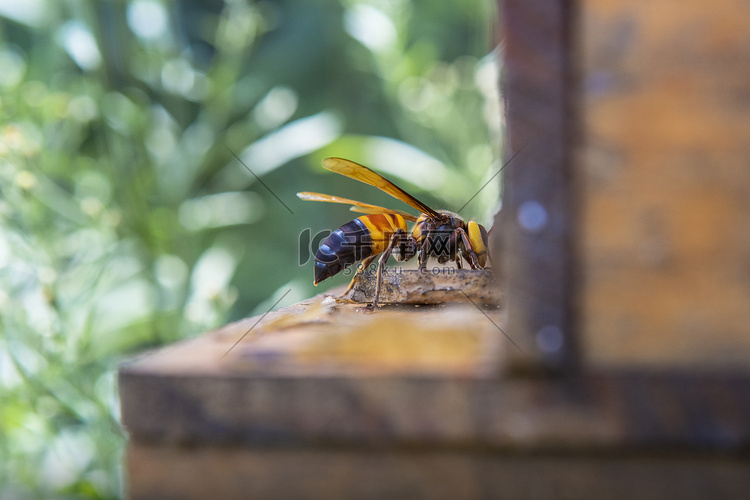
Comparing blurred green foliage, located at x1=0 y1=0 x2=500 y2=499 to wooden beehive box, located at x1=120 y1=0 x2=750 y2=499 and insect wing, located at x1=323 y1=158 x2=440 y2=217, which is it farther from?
wooden beehive box, located at x1=120 y1=0 x2=750 y2=499

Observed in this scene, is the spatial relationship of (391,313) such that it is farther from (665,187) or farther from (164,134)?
(164,134)

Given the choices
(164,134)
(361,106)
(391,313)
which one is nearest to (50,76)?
(164,134)

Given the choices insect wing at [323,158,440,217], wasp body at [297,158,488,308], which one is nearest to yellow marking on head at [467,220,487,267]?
wasp body at [297,158,488,308]

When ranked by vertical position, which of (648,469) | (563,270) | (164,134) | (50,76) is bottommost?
(648,469)

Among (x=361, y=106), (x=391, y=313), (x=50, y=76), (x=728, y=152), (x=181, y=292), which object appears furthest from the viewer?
(x=361, y=106)

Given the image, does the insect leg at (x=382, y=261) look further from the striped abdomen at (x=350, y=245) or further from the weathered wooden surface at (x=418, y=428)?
the weathered wooden surface at (x=418, y=428)

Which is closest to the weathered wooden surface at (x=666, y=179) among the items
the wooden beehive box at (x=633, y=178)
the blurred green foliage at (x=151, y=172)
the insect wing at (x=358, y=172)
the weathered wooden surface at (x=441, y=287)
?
the wooden beehive box at (x=633, y=178)

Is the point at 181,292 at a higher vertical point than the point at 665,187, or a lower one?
lower

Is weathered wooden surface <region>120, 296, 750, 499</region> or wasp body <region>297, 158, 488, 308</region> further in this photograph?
wasp body <region>297, 158, 488, 308</region>
